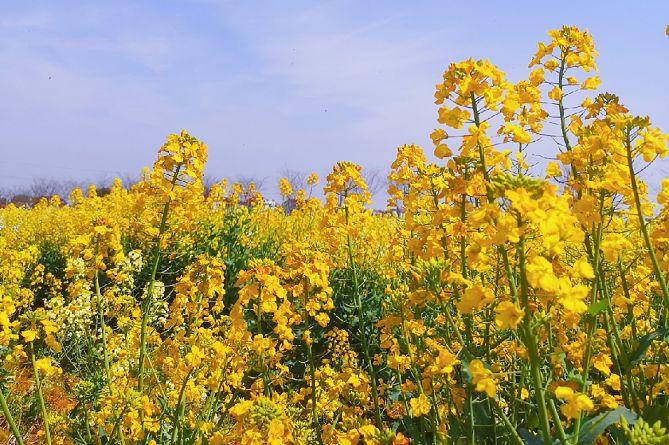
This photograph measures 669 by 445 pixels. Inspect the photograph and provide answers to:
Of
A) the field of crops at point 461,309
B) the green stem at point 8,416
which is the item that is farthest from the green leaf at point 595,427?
the green stem at point 8,416

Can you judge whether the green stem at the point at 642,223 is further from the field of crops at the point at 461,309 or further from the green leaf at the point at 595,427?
the green leaf at the point at 595,427

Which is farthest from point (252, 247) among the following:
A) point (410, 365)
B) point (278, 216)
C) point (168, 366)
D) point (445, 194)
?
point (445, 194)

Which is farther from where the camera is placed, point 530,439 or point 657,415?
point 657,415

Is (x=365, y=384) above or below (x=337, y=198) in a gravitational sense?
below

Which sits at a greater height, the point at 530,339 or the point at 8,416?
the point at 530,339

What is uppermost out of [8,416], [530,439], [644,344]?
[644,344]

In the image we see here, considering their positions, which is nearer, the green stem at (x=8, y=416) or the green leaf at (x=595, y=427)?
the green leaf at (x=595, y=427)

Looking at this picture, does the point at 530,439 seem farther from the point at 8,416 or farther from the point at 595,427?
the point at 8,416

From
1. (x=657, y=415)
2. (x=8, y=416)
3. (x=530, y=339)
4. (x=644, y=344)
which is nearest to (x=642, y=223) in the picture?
(x=644, y=344)

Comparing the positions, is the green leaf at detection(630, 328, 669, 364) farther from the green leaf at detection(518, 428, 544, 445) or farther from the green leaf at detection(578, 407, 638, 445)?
the green leaf at detection(518, 428, 544, 445)

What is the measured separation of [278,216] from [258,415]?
22.4ft

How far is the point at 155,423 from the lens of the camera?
8.54 ft

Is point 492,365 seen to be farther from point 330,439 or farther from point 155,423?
point 155,423

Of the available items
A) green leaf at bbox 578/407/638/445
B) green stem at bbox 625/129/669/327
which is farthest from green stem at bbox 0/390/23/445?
green stem at bbox 625/129/669/327
